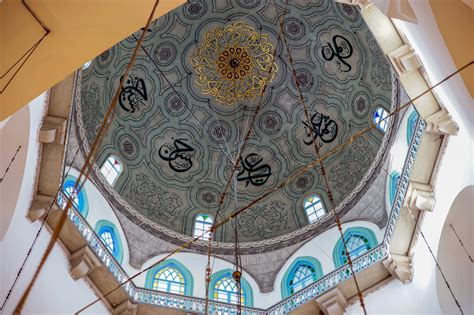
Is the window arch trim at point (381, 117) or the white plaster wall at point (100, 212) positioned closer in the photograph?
the white plaster wall at point (100, 212)

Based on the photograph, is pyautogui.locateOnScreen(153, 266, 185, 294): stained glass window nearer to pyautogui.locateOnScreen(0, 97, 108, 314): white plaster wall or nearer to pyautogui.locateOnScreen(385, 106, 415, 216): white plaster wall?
pyautogui.locateOnScreen(0, 97, 108, 314): white plaster wall

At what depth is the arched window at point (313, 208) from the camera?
1381 centimetres

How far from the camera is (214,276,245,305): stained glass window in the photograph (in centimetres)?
1196

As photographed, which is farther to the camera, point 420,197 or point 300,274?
point 300,274

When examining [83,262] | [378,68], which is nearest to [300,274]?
[83,262]

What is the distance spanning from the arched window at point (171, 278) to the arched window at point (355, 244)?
3.42 meters

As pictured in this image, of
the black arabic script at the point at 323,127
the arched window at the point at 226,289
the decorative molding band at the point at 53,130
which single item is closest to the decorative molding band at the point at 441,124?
the arched window at the point at 226,289

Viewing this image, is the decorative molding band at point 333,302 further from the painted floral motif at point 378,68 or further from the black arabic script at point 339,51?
the black arabic script at point 339,51

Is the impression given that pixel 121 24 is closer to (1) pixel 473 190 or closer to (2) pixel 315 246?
(1) pixel 473 190

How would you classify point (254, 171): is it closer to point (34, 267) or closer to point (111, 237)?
point (111, 237)

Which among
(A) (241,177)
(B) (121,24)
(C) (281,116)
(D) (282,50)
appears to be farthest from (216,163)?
(B) (121,24)

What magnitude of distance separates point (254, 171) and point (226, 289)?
4.20m

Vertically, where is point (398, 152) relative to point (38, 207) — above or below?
above

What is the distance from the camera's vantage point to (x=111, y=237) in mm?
12039
